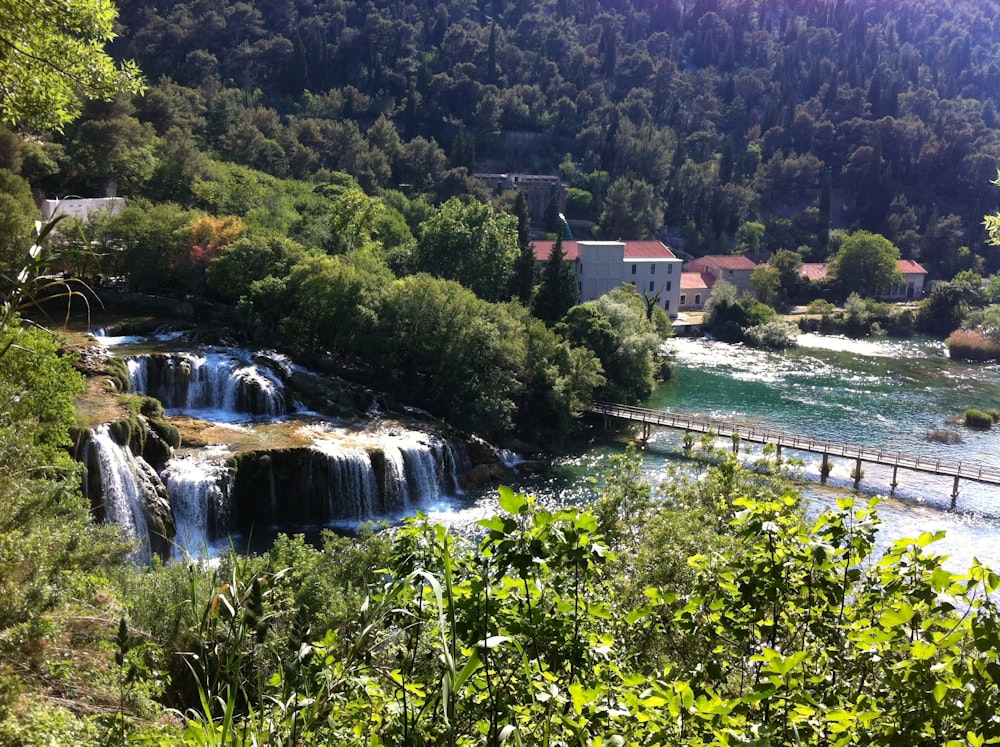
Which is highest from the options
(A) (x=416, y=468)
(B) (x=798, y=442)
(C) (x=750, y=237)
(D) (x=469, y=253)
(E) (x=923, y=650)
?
(C) (x=750, y=237)

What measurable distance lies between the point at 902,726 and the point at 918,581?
87 centimetres

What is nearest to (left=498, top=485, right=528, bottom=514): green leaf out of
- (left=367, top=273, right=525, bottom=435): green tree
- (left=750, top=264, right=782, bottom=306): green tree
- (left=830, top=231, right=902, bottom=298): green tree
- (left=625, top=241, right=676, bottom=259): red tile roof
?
(left=367, top=273, right=525, bottom=435): green tree

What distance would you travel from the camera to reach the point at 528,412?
3183cm

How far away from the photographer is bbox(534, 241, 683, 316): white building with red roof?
5350 cm

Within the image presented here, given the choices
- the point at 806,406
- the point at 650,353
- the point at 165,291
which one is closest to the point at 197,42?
the point at 165,291

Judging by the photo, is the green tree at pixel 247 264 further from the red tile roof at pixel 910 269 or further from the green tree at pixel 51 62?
the red tile roof at pixel 910 269

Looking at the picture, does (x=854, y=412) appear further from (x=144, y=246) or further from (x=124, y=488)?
(x=144, y=246)

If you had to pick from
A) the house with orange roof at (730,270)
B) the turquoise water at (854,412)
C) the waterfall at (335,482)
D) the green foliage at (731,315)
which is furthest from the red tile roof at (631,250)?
the waterfall at (335,482)

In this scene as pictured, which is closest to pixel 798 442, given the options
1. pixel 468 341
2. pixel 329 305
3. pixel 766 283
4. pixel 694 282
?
pixel 468 341

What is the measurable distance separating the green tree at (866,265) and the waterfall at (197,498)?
6374 cm

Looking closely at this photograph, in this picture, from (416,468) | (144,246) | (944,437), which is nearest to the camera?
(416,468)

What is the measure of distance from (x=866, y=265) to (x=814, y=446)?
47.4 m

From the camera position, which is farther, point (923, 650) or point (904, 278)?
point (904, 278)

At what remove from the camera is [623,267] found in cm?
5469
